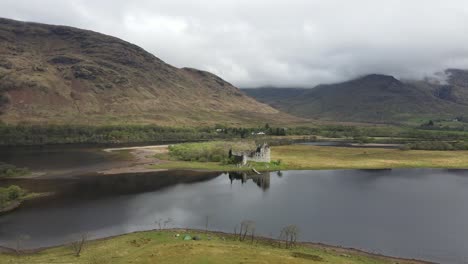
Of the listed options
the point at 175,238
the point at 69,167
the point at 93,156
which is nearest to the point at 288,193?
the point at 175,238

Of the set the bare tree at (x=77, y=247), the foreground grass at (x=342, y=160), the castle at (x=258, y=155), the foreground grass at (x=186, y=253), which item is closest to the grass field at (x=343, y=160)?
the foreground grass at (x=342, y=160)

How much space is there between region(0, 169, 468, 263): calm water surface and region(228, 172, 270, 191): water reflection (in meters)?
0.32

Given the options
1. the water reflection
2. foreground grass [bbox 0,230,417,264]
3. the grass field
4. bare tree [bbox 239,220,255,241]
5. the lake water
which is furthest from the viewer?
the grass field

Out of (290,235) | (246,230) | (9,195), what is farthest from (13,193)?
(290,235)

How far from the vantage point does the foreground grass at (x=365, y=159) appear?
148750 mm

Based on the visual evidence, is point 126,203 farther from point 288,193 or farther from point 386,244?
point 386,244

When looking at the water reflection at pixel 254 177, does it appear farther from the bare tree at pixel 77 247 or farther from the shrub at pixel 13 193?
the bare tree at pixel 77 247

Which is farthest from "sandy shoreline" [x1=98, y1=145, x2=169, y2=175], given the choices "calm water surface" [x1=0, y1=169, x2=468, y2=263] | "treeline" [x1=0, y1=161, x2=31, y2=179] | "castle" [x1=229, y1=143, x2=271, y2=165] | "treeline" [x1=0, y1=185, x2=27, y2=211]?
"treeline" [x1=0, y1=185, x2=27, y2=211]

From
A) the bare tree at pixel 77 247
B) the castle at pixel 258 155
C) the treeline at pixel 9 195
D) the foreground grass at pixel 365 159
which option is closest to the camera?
the bare tree at pixel 77 247

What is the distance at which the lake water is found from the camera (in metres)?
66.8

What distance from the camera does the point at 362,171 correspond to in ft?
460

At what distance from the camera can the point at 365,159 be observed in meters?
163

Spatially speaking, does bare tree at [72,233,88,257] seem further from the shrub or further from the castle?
the castle

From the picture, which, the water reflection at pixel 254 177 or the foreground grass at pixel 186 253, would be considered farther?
the water reflection at pixel 254 177
